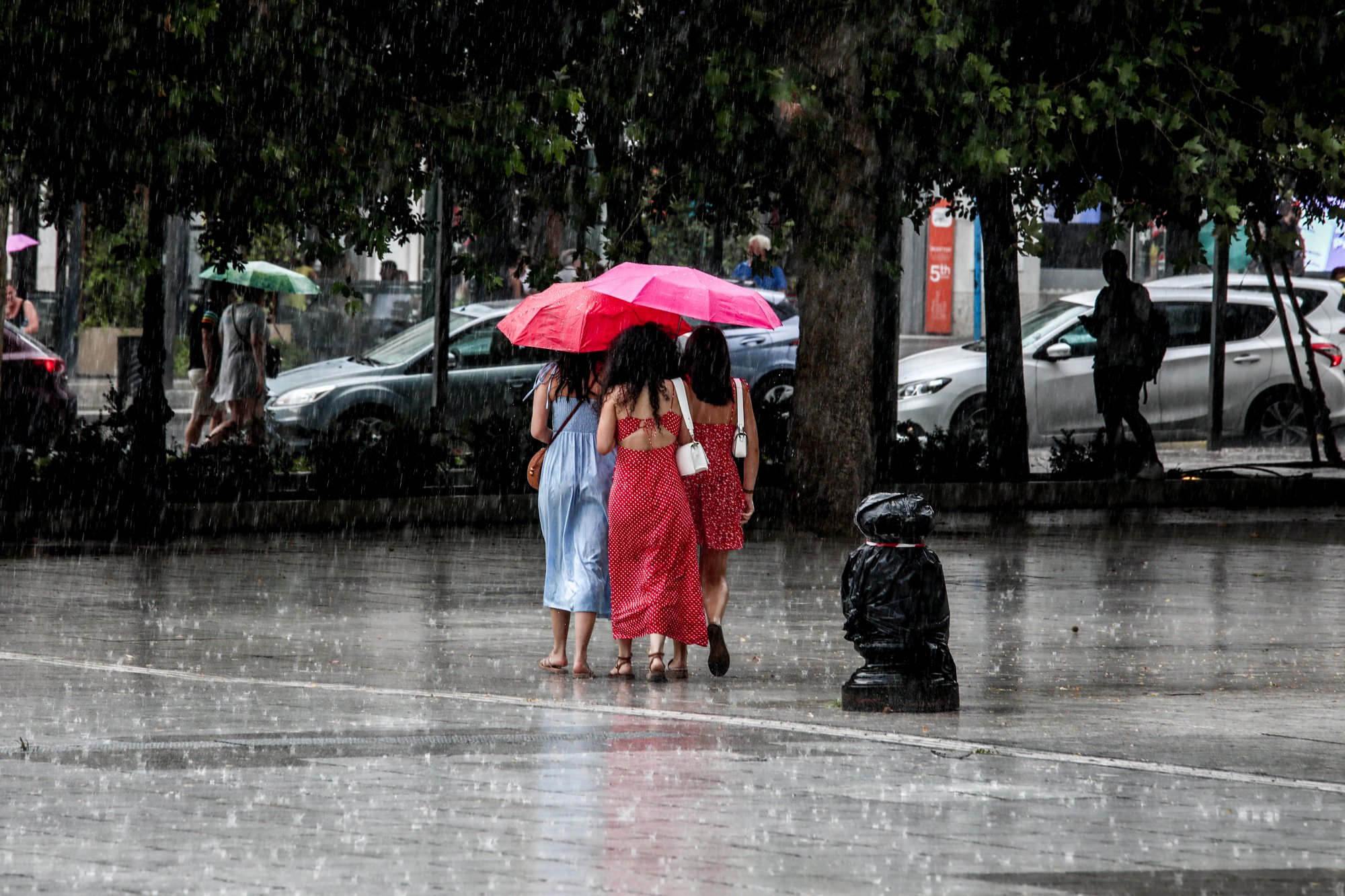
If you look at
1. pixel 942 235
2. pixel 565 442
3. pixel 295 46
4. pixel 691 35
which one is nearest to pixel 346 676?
pixel 565 442

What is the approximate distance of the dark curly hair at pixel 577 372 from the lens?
388 inches

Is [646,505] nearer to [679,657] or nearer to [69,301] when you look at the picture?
[679,657]

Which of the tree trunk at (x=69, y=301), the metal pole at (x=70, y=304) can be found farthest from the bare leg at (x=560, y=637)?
the metal pole at (x=70, y=304)

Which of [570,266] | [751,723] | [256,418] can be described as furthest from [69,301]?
[751,723]

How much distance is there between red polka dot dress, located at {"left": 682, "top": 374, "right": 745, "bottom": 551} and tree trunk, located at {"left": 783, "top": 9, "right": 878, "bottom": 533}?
18.0 ft

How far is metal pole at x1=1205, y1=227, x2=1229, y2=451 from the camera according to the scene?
21828 millimetres

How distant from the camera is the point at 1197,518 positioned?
18141 millimetres

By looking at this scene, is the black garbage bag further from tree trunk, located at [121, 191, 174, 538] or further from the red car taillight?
the red car taillight

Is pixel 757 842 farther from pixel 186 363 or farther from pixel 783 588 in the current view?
pixel 186 363

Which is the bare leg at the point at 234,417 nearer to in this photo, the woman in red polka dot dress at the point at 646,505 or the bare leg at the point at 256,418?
the bare leg at the point at 256,418

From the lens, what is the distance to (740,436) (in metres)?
10.1

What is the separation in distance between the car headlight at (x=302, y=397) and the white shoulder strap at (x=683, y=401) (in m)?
11.6

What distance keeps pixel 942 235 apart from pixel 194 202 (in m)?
27.2

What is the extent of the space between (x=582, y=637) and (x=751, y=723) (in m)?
1.59
